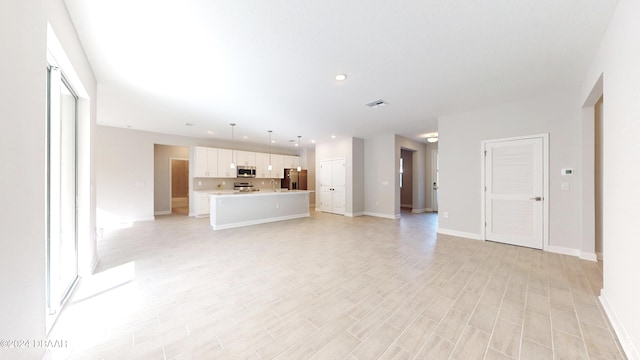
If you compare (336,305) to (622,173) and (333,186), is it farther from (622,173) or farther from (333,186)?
(333,186)

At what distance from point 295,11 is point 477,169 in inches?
181

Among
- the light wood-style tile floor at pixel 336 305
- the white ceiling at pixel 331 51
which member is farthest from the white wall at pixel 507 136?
the light wood-style tile floor at pixel 336 305

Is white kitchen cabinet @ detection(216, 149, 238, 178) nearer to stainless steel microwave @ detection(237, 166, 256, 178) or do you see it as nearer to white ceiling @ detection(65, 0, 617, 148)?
stainless steel microwave @ detection(237, 166, 256, 178)

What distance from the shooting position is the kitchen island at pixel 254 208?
229 inches

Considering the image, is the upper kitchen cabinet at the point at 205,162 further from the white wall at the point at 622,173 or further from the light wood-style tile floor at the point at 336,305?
the white wall at the point at 622,173

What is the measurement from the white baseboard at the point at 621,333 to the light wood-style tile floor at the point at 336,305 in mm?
61

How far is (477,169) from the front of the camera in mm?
4719

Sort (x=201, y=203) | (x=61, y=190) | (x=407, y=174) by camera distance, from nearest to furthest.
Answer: (x=61, y=190) → (x=201, y=203) → (x=407, y=174)

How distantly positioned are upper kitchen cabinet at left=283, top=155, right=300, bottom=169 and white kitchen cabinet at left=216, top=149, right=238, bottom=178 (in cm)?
229

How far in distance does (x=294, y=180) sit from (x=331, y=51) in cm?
776

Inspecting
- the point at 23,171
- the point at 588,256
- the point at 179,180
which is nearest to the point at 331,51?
the point at 23,171

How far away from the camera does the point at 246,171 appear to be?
8.73m

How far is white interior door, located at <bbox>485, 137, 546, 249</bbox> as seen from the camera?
160 inches

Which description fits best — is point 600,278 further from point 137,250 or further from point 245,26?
point 137,250
